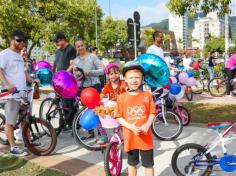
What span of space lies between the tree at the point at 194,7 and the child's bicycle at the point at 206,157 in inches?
138

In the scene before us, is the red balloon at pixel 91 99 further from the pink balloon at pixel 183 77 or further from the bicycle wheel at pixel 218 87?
the bicycle wheel at pixel 218 87

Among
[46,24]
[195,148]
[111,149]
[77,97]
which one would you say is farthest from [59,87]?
[46,24]

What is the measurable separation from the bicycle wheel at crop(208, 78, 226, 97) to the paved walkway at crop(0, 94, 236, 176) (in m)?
6.24

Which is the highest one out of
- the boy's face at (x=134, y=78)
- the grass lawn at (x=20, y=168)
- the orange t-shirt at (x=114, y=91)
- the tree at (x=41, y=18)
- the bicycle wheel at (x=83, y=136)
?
the tree at (x=41, y=18)

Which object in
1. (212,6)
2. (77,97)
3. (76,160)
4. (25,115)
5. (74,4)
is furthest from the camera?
(74,4)

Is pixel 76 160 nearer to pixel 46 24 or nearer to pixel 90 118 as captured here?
pixel 90 118

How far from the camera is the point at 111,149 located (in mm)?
4477

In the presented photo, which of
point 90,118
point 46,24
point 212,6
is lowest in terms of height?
point 90,118

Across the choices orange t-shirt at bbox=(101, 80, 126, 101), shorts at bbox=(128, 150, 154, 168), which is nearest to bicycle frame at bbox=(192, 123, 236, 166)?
shorts at bbox=(128, 150, 154, 168)

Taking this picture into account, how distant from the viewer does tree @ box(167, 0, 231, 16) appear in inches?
281

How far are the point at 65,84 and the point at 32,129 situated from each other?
88 cm

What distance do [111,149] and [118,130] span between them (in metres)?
0.31

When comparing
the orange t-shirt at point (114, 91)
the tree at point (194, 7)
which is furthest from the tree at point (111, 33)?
the orange t-shirt at point (114, 91)

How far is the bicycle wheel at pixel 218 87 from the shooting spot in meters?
13.0
